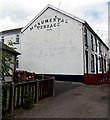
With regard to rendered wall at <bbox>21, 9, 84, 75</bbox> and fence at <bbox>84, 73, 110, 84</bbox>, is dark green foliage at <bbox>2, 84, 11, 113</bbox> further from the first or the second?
rendered wall at <bbox>21, 9, 84, 75</bbox>

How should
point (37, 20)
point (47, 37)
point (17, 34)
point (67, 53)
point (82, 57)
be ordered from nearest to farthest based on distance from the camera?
point (82, 57) → point (67, 53) → point (47, 37) → point (37, 20) → point (17, 34)

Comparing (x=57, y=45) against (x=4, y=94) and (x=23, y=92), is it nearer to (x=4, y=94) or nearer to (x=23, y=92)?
(x=23, y=92)

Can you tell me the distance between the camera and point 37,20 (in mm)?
16734

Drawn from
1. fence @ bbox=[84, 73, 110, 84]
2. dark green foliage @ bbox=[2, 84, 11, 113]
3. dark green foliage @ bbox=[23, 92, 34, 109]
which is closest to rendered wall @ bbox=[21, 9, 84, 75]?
fence @ bbox=[84, 73, 110, 84]

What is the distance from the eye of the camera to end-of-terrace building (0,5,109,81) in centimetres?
1357

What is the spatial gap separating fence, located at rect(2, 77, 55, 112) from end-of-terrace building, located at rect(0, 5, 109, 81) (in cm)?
666

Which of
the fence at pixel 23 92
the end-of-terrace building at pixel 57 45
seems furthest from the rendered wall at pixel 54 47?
the fence at pixel 23 92

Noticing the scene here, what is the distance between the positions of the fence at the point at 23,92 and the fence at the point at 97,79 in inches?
248

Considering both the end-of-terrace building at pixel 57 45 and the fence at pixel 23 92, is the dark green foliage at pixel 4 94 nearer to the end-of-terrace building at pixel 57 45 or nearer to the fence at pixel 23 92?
the fence at pixel 23 92

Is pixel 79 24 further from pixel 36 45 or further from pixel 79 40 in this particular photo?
pixel 36 45

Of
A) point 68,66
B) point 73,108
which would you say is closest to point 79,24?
point 68,66

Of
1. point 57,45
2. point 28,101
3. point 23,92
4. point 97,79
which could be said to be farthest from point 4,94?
point 57,45

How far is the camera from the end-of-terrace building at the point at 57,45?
13570 mm

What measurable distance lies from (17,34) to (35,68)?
7.43 metres
